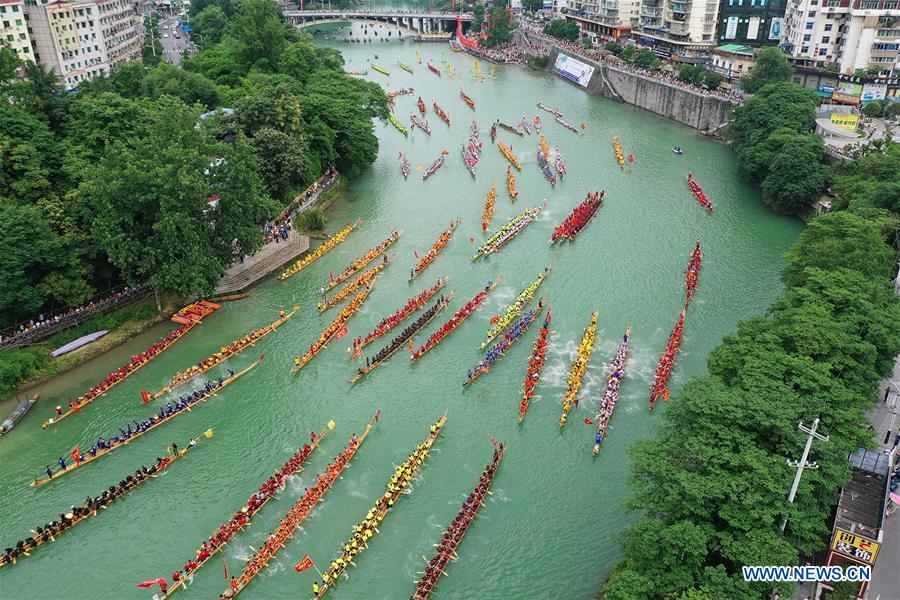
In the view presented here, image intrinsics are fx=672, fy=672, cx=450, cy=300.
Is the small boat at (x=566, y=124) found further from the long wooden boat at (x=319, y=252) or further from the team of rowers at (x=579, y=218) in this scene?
the long wooden boat at (x=319, y=252)

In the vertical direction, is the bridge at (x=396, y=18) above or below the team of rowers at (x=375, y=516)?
above

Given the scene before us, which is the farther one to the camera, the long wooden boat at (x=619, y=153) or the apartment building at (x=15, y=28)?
the long wooden boat at (x=619, y=153)

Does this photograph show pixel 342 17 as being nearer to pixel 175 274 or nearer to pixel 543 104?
pixel 543 104

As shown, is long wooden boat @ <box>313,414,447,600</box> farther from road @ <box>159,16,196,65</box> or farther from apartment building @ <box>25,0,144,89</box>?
road @ <box>159,16,196,65</box>

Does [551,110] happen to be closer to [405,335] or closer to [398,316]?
[398,316]

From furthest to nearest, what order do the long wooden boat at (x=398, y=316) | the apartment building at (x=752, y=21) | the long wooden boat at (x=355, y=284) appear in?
the apartment building at (x=752, y=21), the long wooden boat at (x=355, y=284), the long wooden boat at (x=398, y=316)

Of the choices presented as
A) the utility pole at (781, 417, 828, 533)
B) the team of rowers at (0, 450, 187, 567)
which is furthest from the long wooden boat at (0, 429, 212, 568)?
the utility pole at (781, 417, 828, 533)

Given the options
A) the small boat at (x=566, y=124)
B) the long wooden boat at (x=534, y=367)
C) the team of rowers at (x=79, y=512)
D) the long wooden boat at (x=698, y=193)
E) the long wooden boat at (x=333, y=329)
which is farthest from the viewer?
the small boat at (x=566, y=124)

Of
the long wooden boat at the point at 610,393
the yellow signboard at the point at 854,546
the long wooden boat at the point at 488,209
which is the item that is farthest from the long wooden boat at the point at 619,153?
the yellow signboard at the point at 854,546
